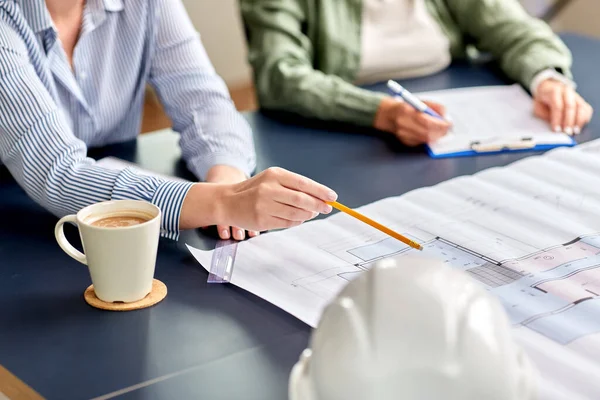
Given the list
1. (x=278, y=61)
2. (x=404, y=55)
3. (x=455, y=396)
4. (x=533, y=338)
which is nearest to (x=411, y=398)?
(x=455, y=396)

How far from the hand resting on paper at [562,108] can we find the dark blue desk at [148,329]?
0.27 meters

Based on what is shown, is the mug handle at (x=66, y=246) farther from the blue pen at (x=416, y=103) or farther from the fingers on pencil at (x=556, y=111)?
the fingers on pencil at (x=556, y=111)

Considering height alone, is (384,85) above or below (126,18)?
below

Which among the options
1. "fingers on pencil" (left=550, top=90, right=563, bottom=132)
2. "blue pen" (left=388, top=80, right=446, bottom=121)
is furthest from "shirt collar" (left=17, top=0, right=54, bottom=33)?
"fingers on pencil" (left=550, top=90, right=563, bottom=132)

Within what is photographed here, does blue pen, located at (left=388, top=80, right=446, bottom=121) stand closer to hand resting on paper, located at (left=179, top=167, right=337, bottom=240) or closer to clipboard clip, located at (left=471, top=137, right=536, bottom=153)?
clipboard clip, located at (left=471, top=137, right=536, bottom=153)

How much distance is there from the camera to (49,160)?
1.18 meters

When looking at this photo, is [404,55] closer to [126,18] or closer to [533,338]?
[126,18]

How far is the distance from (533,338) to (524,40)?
1.08 m

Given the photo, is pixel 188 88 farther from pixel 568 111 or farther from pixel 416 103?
pixel 568 111

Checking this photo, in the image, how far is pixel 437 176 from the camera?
1.31 meters

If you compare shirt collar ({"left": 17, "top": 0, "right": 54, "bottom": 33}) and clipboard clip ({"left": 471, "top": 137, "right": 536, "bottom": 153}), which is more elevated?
shirt collar ({"left": 17, "top": 0, "right": 54, "bottom": 33})

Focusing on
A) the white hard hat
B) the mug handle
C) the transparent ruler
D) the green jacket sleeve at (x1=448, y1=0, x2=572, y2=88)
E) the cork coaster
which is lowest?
the cork coaster

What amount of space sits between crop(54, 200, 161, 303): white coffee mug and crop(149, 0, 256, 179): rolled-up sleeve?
43 cm

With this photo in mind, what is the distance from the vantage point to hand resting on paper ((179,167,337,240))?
1025 millimetres
